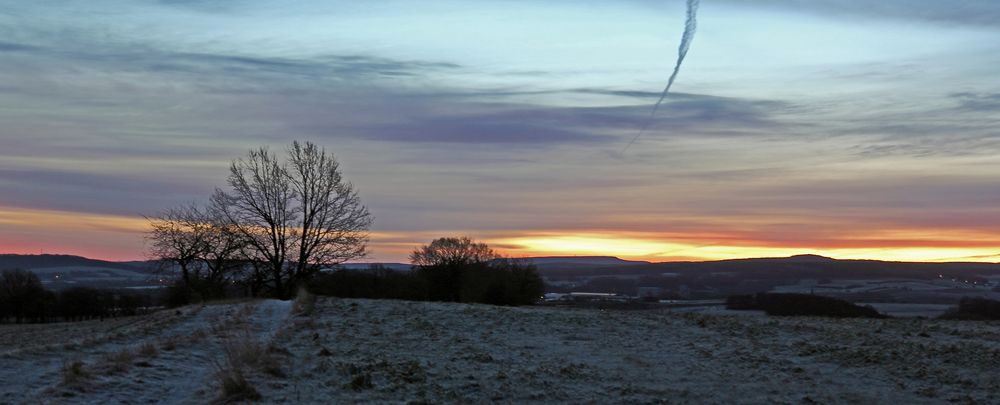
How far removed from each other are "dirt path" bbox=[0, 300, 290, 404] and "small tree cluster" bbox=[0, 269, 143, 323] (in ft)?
83.5

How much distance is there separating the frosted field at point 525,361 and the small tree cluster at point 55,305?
19266mm

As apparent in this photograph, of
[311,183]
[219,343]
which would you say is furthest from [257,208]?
[219,343]

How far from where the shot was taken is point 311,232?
49.4 metres

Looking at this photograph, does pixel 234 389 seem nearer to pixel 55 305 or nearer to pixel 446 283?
pixel 55 305

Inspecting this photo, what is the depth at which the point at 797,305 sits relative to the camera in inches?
1455

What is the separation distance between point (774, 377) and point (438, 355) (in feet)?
20.6

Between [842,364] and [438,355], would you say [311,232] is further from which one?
[842,364]

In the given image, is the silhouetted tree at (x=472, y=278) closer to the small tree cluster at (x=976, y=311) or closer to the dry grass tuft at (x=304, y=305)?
the dry grass tuft at (x=304, y=305)

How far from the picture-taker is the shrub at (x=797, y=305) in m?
34.2

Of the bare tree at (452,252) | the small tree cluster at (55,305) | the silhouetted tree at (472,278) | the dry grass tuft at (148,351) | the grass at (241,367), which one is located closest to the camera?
the grass at (241,367)

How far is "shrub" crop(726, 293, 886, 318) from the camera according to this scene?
112ft

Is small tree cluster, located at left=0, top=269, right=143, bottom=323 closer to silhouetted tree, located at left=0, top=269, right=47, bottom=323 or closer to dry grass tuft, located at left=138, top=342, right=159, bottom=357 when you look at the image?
silhouetted tree, located at left=0, top=269, right=47, bottom=323

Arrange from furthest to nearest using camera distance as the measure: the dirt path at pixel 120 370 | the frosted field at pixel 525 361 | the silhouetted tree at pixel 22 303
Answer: the silhouetted tree at pixel 22 303 → the frosted field at pixel 525 361 → the dirt path at pixel 120 370

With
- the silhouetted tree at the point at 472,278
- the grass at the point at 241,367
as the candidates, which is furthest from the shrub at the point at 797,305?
the grass at the point at 241,367
